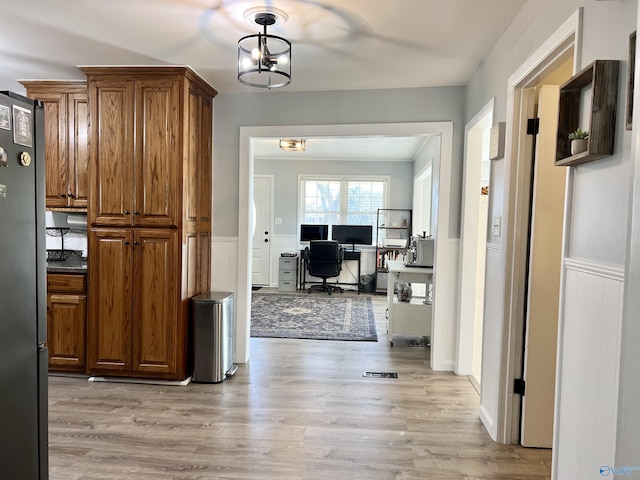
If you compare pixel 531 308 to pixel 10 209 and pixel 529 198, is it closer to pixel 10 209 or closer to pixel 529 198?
pixel 529 198

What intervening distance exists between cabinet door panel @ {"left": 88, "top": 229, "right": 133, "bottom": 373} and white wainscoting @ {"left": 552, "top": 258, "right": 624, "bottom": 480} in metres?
2.80

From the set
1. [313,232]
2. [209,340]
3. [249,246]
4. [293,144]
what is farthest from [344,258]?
[209,340]

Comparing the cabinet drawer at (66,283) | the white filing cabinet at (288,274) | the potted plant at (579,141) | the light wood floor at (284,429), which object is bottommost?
the light wood floor at (284,429)

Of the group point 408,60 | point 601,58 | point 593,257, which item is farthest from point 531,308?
point 408,60

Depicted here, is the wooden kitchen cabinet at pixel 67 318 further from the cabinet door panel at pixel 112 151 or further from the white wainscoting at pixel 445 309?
the white wainscoting at pixel 445 309

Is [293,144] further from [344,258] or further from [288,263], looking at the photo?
[344,258]

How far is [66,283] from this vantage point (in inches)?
124

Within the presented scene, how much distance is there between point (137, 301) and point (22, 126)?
1.88 m

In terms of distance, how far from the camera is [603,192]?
1.36 m

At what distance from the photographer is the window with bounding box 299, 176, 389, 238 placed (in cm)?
751

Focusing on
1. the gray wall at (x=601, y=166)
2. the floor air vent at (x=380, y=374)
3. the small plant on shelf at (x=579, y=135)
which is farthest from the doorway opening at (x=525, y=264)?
the floor air vent at (x=380, y=374)

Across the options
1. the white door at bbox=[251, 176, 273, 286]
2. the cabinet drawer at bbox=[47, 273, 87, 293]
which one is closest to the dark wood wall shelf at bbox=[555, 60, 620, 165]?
the cabinet drawer at bbox=[47, 273, 87, 293]

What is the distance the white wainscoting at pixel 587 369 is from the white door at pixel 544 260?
59cm

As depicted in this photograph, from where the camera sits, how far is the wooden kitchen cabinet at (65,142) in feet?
10.7
